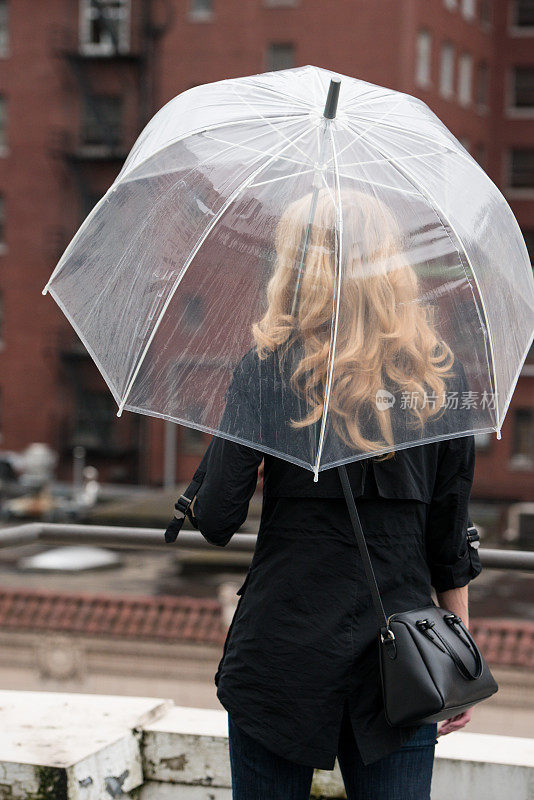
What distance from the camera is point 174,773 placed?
2.48 metres

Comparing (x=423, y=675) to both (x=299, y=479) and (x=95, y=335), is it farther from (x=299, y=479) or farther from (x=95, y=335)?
(x=95, y=335)

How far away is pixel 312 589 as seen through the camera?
5.34 ft

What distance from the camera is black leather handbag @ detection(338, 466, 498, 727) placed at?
155 centimetres

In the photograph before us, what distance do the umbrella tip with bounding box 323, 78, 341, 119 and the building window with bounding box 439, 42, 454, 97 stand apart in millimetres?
30185

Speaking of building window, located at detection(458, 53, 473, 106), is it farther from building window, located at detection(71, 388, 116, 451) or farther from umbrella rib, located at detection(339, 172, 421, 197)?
umbrella rib, located at detection(339, 172, 421, 197)

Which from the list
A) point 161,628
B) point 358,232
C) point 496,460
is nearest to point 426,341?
point 358,232

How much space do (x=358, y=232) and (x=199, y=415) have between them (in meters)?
0.43

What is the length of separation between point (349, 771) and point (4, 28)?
32497 millimetres

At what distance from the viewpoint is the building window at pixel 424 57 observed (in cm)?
2908

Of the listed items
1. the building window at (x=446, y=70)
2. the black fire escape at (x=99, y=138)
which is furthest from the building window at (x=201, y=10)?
the building window at (x=446, y=70)

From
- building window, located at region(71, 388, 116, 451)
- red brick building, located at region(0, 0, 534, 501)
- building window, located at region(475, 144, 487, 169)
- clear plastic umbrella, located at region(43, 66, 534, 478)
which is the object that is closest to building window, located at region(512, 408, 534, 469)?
red brick building, located at region(0, 0, 534, 501)

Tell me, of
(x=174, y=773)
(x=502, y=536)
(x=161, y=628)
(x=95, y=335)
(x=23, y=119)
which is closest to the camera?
(x=95, y=335)

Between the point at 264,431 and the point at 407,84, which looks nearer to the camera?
the point at 264,431

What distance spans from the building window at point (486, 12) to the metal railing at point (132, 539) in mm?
32719
